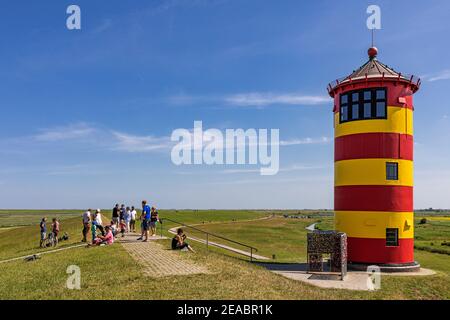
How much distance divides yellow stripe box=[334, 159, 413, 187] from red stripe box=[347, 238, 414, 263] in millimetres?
3443

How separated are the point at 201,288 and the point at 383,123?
15.7 metres

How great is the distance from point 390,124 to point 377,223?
6.01 meters

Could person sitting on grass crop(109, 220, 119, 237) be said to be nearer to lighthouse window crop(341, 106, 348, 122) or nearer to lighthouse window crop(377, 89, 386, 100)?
lighthouse window crop(341, 106, 348, 122)

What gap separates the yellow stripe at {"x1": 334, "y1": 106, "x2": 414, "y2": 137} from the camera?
22.7m

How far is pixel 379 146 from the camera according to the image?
74.2 ft

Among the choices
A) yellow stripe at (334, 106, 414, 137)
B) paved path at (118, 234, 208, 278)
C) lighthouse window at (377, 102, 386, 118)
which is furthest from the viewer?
lighthouse window at (377, 102, 386, 118)

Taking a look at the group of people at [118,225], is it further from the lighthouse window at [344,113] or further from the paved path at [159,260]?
the lighthouse window at [344,113]

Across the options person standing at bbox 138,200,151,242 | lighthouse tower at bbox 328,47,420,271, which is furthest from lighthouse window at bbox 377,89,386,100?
person standing at bbox 138,200,151,242

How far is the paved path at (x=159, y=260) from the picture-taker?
15.5m

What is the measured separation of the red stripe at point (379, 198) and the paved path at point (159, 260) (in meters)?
10.7

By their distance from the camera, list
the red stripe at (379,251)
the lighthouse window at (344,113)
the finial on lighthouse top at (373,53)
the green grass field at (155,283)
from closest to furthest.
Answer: the green grass field at (155,283) < the red stripe at (379,251) < the lighthouse window at (344,113) < the finial on lighthouse top at (373,53)

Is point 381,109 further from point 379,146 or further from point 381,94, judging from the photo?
point 379,146

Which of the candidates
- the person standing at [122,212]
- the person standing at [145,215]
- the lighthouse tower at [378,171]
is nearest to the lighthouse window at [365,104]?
the lighthouse tower at [378,171]
